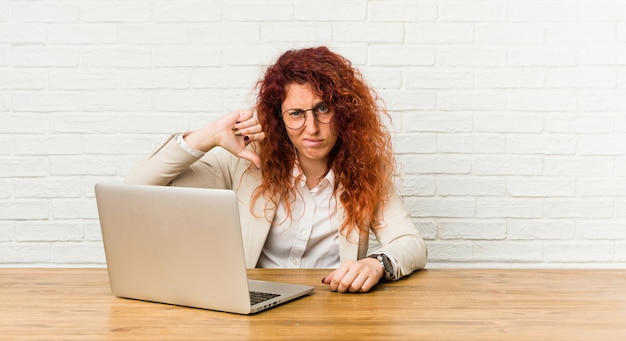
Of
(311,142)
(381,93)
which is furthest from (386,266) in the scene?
(381,93)

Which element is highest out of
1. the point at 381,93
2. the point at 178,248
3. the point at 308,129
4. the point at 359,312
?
the point at 381,93

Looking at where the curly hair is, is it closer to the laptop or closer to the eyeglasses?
the eyeglasses

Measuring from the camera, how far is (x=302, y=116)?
7.53 ft

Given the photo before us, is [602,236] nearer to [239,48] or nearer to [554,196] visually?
[554,196]

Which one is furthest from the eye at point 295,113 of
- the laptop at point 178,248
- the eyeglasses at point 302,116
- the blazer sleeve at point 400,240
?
the laptop at point 178,248

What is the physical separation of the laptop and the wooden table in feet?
0.11

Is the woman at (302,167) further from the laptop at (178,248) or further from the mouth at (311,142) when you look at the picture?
the laptop at (178,248)

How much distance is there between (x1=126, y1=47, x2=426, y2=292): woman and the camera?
2.28 meters

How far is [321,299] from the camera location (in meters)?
1.72

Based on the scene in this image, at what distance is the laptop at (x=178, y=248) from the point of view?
5.03 ft

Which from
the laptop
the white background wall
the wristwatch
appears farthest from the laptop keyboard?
the white background wall

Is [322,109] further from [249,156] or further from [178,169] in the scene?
[178,169]

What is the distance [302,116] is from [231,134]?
8.7 inches

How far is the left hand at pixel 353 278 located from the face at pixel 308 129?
543mm
